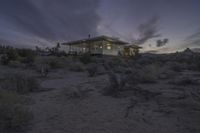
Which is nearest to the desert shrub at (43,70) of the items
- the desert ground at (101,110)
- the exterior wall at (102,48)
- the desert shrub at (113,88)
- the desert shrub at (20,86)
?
the desert shrub at (20,86)

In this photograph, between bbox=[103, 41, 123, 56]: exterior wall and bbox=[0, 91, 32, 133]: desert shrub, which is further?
bbox=[103, 41, 123, 56]: exterior wall

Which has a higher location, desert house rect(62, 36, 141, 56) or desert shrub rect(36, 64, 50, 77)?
desert house rect(62, 36, 141, 56)

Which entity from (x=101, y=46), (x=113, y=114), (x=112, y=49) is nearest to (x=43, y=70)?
(x=113, y=114)

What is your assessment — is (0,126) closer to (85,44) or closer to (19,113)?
(19,113)

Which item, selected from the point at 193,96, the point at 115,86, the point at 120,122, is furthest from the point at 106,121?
the point at 193,96

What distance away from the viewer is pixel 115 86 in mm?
6047

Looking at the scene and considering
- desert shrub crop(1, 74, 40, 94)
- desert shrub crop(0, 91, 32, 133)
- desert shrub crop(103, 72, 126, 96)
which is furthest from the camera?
desert shrub crop(1, 74, 40, 94)

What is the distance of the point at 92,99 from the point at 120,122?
1.70m

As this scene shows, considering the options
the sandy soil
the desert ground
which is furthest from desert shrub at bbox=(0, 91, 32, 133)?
the sandy soil

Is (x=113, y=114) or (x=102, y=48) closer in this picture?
(x=113, y=114)

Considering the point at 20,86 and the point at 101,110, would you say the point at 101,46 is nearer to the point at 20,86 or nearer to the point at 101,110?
the point at 20,86

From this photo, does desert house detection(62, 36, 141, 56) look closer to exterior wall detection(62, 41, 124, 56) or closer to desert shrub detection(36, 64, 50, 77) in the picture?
exterior wall detection(62, 41, 124, 56)

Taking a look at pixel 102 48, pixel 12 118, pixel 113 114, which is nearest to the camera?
pixel 12 118

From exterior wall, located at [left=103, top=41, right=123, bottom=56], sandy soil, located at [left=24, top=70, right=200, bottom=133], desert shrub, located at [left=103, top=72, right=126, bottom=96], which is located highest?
exterior wall, located at [left=103, top=41, right=123, bottom=56]
